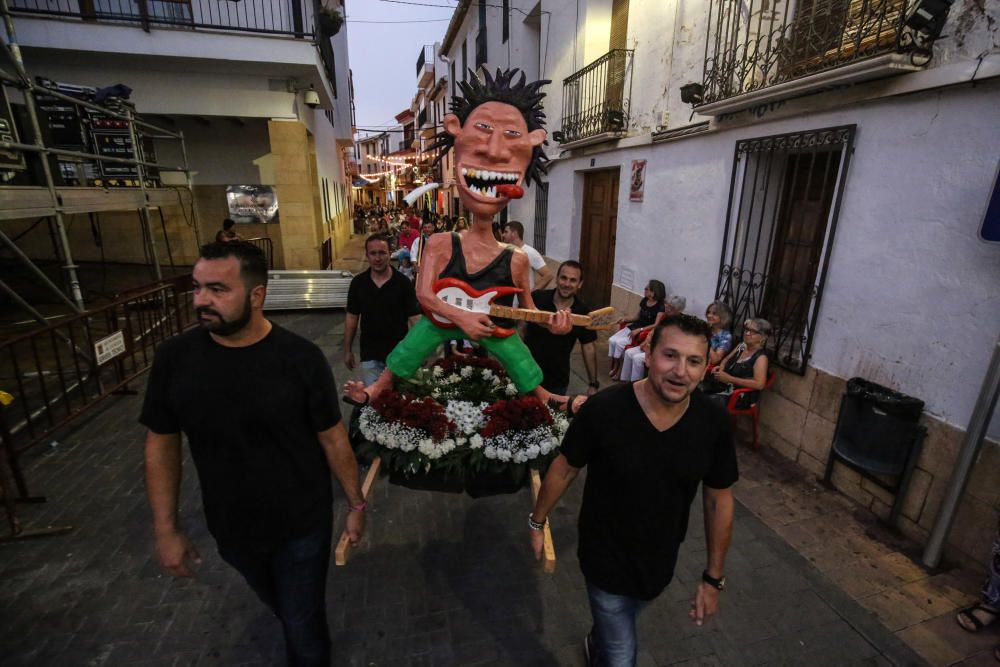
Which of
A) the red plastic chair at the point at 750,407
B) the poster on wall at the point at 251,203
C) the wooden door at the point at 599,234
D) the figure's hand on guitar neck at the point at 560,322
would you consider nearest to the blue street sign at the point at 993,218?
the red plastic chair at the point at 750,407

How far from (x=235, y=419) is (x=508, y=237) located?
4989 millimetres

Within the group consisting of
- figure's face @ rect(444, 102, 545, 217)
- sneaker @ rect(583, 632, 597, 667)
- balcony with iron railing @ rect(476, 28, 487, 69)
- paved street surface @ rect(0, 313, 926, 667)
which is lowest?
paved street surface @ rect(0, 313, 926, 667)

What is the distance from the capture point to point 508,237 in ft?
21.2

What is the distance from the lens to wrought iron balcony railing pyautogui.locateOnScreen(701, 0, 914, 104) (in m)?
3.59

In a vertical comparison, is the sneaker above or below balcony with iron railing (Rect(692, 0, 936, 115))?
below

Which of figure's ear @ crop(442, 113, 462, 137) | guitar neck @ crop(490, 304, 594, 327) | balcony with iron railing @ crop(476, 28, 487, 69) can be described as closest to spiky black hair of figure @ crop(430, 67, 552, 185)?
figure's ear @ crop(442, 113, 462, 137)

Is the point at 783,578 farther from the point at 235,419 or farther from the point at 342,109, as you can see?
the point at 342,109

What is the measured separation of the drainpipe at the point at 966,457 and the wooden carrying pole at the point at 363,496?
3627mm

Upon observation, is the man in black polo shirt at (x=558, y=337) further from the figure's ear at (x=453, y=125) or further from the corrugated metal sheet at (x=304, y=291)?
the corrugated metal sheet at (x=304, y=291)

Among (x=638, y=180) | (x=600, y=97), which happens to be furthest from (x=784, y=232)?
(x=600, y=97)

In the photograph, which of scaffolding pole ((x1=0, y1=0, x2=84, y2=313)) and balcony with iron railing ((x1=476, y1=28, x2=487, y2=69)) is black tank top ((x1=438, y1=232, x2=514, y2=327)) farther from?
balcony with iron railing ((x1=476, y1=28, x2=487, y2=69))

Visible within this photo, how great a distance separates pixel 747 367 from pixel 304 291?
8611 millimetres

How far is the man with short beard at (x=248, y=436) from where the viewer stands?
186 cm

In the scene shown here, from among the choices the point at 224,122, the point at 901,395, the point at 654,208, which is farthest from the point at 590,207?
the point at 224,122
